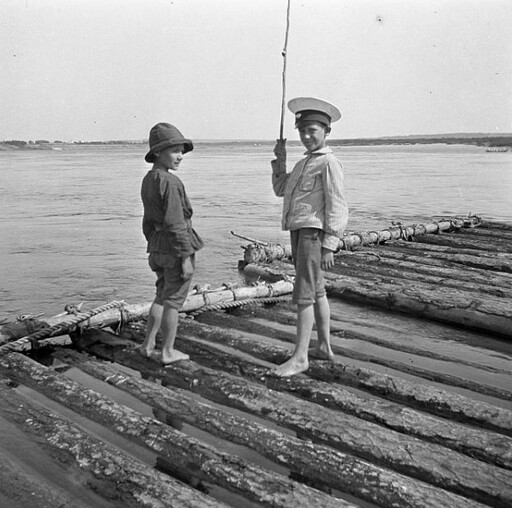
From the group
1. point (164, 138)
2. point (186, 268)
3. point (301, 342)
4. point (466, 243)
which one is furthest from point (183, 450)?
point (466, 243)

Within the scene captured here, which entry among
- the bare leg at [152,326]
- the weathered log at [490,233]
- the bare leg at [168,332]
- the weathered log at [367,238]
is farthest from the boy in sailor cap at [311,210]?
the weathered log at [490,233]

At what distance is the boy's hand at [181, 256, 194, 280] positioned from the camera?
14.5 feet

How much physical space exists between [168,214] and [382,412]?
194cm

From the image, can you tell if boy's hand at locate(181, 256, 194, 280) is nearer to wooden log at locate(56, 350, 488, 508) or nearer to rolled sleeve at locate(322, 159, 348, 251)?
wooden log at locate(56, 350, 488, 508)

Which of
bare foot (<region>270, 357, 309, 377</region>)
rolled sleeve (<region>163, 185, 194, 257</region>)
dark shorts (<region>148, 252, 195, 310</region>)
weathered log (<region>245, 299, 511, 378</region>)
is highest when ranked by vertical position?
rolled sleeve (<region>163, 185, 194, 257</region>)

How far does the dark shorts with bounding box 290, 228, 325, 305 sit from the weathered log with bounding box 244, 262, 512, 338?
8.33 feet

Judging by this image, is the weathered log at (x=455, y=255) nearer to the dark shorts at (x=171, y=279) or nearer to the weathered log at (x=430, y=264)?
the weathered log at (x=430, y=264)

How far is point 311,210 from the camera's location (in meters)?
4.25

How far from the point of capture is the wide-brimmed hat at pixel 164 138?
436cm

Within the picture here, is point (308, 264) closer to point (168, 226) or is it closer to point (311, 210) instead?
point (311, 210)

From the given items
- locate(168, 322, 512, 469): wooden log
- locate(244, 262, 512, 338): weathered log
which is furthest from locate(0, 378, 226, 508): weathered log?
locate(244, 262, 512, 338): weathered log

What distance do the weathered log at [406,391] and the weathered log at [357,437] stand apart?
554 mm

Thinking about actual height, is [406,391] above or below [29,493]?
above

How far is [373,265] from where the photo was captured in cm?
879
